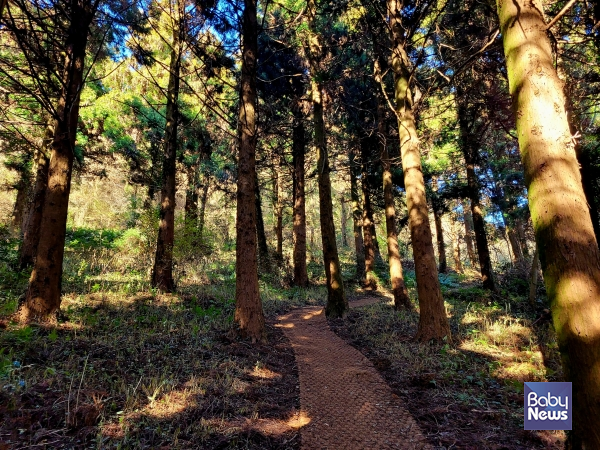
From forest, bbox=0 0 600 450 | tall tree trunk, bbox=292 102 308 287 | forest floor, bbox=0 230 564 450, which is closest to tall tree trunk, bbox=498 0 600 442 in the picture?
forest, bbox=0 0 600 450

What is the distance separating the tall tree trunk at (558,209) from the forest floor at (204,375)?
1218 millimetres

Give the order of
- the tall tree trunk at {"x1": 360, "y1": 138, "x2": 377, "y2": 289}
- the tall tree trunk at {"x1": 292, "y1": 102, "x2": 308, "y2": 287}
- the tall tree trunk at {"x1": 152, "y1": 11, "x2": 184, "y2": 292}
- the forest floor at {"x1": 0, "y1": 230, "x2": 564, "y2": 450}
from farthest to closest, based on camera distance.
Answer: the tall tree trunk at {"x1": 360, "y1": 138, "x2": 377, "y2": 289} → the tall tree trunk at {"x1": 292, "y1": 102, "x2": 308, "y2": 287} → the tall tree trunk at {"x1": 152, "y1": 11, "x2": 184, "y2": 292} → the forest floor at {"x1": 0, "y1": 230, "x2": 564, "y2": 450}

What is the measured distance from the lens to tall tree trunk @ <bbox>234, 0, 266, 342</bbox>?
6312 millimetres

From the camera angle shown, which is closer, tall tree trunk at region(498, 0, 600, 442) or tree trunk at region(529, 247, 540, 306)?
tall tree trunk at region(498, 0, 600, 442)

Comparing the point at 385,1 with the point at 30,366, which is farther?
the point at 385,1

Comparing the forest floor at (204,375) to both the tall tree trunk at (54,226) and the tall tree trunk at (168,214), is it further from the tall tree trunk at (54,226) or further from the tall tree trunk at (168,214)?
the tall tree trunk at (168,214)

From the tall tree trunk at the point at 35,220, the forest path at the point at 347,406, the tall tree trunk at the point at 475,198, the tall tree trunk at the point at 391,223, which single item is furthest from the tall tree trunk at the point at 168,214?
the tall tree trunk at the point at 475,198

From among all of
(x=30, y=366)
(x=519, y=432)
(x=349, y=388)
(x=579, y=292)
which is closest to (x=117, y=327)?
(x=30, y=366)

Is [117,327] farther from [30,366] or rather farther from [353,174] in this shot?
[353,174]

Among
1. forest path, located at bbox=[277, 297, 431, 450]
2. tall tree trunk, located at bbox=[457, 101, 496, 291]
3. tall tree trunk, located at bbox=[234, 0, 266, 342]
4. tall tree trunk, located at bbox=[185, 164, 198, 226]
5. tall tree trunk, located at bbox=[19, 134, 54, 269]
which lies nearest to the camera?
forest path, located at bbox=[277, 297, 431, 450]

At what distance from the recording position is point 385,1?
304 inches

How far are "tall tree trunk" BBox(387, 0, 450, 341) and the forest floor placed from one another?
513 mm

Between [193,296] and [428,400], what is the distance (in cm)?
691

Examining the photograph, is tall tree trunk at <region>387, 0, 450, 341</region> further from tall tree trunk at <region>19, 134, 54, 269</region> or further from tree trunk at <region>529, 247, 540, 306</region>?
tall tree trunk at <region>19, 134, 54, 269</region>
